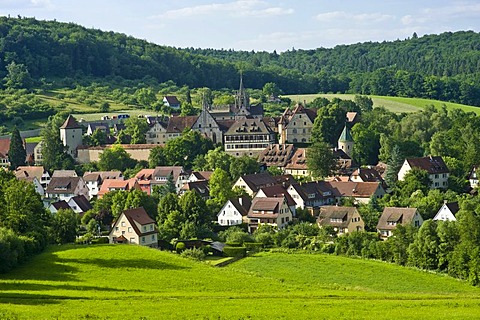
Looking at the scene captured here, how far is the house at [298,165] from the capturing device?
87688 mm

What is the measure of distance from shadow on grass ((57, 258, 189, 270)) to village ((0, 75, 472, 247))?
10834mm

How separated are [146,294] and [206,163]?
4913 cm

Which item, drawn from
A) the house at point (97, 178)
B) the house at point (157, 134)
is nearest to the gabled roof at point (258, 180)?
the house at point (97, 178)

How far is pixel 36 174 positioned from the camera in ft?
300

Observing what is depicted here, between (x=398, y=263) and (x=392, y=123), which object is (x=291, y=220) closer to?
(x=398, y=263)

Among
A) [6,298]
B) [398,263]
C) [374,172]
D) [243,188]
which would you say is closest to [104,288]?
[6,298]

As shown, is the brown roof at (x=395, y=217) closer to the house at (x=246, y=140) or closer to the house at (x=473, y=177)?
the house at (x=473, y=177)

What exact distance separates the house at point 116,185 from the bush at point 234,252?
25510 mm

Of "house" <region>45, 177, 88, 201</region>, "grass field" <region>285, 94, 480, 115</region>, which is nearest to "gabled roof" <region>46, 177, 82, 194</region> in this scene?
"house" <region>45, 177, 88, 201</region>

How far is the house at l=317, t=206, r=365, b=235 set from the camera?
219 feet

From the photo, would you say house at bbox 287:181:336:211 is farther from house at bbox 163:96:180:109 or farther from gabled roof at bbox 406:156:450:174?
house at bbox 163:96:180:109

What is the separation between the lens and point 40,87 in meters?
152

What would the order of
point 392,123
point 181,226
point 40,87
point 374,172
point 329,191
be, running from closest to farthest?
point 181,226, point 329,191, point 374,172, point 392,123, point 40,87

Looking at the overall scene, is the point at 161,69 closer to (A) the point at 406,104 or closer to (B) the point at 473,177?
(A) the point at 406,104
